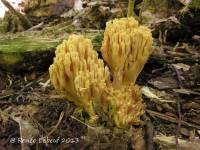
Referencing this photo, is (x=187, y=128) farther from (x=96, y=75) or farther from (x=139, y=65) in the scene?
(x=96, y=75)

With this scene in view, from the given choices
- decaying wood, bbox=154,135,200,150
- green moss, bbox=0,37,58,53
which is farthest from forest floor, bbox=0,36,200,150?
green moss, bbox=0,37,58,53

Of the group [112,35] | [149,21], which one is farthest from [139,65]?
[149,21]

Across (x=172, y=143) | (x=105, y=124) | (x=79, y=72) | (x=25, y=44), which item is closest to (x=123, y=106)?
(x=105, y=124)

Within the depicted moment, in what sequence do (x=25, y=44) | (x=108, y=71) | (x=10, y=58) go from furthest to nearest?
(x=25, y=44), (x=10, y=58), (x=108, y=71)

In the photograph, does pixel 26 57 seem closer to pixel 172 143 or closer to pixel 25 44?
pixel 25 44

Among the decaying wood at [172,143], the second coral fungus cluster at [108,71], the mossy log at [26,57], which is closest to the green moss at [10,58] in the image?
the mossy log at [26,57]

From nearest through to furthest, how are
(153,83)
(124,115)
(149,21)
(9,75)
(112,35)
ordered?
(124,115), (112,35), (153,83), (9,75), (149,21)

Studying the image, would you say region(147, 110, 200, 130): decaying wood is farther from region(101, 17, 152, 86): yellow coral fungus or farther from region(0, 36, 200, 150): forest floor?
region(101, 17, 152, 86): yellow coral fungus
